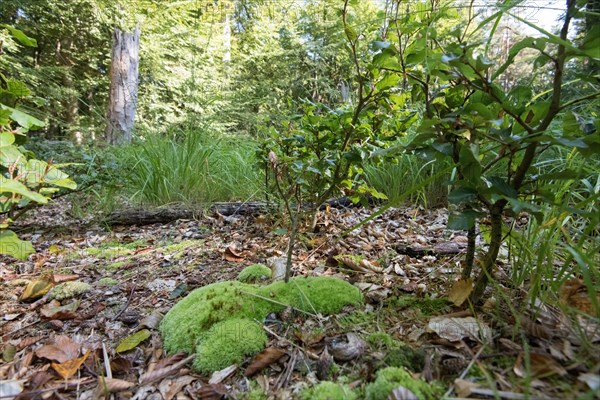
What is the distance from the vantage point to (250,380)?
88 centimetres

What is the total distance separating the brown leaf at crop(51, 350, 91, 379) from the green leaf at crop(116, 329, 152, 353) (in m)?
0.10

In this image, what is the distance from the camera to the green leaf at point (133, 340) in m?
1.05

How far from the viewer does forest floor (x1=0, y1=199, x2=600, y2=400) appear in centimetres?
73

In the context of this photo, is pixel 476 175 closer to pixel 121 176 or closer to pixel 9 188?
pixel 9 188

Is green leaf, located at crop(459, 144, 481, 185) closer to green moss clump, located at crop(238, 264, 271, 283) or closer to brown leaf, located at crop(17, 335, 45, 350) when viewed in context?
green moss clump, located at crop(238, 264, 271, 283)

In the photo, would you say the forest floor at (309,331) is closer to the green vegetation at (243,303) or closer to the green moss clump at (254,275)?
the green vegetation at (243,303)

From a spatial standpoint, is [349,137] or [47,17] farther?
[47,17]

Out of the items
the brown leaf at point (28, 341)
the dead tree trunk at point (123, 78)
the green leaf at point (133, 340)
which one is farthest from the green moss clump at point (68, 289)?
the dead tree trunk at point (123, 78)

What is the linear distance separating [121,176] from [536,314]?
295 cm

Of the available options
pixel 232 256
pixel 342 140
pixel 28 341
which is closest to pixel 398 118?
pixel 342 140

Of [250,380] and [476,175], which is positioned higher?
[476,175]

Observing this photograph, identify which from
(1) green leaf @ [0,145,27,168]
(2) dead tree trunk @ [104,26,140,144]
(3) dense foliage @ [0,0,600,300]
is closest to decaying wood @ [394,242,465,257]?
(3) dense foliage @ [0,0,600,300]

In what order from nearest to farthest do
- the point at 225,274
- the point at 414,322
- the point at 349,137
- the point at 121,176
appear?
the point at 414,322
the point at 349,137
the point at 225,274
the point at 121,176

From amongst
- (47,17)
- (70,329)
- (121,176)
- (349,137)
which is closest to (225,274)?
(70,329)
